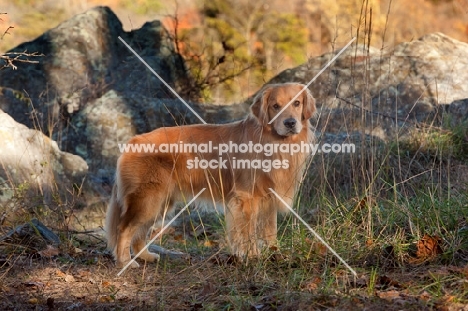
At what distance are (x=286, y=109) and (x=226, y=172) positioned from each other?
0.81m

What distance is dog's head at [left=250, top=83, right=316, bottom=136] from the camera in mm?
5168

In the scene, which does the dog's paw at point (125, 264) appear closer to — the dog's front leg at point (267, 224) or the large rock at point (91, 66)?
the dog's front leg at point (267, 224)

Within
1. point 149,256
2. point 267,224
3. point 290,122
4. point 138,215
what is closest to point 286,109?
point 290,122

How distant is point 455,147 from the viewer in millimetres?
6949

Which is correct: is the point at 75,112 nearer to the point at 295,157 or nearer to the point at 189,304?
the point at 295,157

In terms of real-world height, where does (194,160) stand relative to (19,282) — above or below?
above

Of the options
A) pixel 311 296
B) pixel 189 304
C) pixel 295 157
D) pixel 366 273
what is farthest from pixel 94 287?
pixel 295 157

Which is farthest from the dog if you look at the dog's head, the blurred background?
the blurred background

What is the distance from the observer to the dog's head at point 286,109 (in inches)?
203

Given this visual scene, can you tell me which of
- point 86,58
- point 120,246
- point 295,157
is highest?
point 86,58

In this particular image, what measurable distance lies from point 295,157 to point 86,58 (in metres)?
5.85

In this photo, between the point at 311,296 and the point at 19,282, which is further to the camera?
the point at 19,282

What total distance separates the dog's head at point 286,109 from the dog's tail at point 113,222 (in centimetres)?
136

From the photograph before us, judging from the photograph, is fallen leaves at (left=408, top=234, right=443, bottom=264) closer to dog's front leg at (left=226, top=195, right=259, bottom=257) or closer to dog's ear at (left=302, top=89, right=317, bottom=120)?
dog's front leg at (left=226, top=195, right=259, bottom=257)
